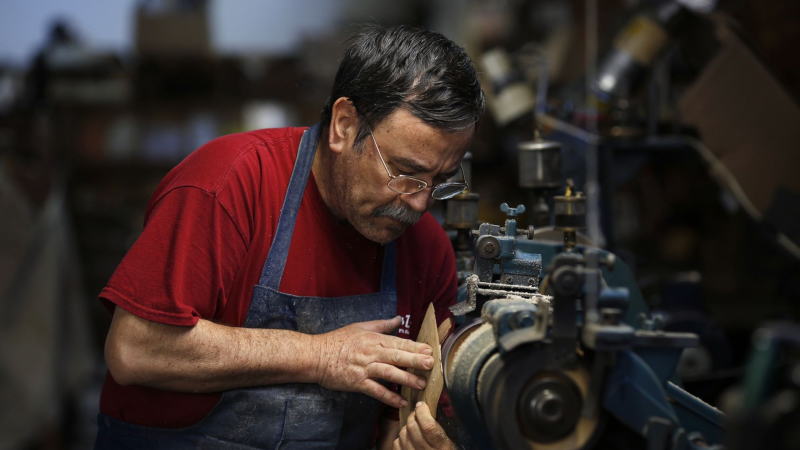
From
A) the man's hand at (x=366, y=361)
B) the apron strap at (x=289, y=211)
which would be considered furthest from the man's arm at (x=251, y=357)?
the apron strap at (x=289, y=211)

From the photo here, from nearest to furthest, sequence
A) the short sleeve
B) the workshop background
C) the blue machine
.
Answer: the blue machine → the short sleeve → the workshop background

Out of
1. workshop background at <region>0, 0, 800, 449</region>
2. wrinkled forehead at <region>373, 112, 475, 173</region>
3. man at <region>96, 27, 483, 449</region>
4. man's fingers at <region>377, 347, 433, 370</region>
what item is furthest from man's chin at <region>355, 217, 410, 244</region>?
workshop background at <region>0, 0, 800, 449</region>

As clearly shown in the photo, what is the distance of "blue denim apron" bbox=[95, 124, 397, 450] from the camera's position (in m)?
1.62

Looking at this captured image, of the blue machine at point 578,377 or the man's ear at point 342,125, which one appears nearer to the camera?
the blue machine at point 578,377

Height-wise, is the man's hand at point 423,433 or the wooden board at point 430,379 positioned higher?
the wooden board at point 430,379

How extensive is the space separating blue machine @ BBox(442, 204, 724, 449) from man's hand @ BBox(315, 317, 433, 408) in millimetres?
244

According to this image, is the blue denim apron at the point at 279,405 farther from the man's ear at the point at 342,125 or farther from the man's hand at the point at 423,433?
the man's hand at the point at 423,433

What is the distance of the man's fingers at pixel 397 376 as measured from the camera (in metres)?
1.53

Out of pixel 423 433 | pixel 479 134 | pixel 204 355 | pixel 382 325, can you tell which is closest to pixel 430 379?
pixel 423 433

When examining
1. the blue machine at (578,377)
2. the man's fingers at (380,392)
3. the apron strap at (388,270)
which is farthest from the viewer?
the apron strap at (388,270)

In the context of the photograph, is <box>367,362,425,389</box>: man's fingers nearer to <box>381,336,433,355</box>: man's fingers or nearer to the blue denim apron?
<box>381,336,433,355</box>: man's fingers

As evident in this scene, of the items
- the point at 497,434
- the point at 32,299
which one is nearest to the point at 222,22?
the point at 32,299

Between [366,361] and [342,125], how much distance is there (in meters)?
0.51

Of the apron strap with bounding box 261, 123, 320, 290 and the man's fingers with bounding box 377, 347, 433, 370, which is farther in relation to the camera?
the apron strap with bounding box 261, 123, 320, 290
